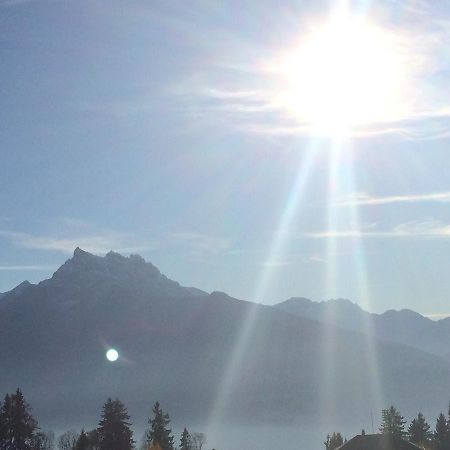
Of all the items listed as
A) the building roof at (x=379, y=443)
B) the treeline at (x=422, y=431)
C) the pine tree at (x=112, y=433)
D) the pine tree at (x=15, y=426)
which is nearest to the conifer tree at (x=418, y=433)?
the treeline at (x=422, y=431)

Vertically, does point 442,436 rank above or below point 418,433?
below

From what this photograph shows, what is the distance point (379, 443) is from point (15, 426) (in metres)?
35.6

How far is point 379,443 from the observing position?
2810 inches

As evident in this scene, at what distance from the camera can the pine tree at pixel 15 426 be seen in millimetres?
63469

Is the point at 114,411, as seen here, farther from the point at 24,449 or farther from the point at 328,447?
the point at 328,447

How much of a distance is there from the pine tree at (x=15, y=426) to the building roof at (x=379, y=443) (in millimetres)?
31715

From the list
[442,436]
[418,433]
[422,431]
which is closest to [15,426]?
[442,436]

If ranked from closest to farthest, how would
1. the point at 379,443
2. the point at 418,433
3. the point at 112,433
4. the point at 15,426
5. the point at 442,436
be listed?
1. the point at 15,426
2. the point at 112,433
3. the point at 379,443
4. the point at 442,436
5. the point at 418,433

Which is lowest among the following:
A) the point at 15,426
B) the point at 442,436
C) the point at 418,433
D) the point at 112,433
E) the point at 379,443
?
the point at 112,433

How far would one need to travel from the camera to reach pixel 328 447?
100312 millimetres

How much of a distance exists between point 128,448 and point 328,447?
44.1m

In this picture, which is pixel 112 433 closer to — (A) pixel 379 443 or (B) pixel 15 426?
(B) pixel 15 426

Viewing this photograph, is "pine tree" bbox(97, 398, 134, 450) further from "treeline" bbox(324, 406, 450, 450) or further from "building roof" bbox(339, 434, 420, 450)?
"treeline" bbox(324, 406, 450, 450)

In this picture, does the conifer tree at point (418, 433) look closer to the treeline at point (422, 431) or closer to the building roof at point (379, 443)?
the treeline at point (422, 431)
